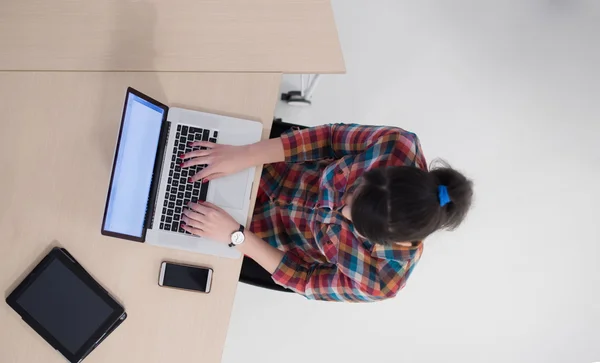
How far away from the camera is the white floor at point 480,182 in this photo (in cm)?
183

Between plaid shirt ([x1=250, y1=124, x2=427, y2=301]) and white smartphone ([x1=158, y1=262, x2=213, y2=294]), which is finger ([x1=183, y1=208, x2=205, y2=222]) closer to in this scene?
white smartphone ([x1=158, y1=262, x2=213, y2=294])

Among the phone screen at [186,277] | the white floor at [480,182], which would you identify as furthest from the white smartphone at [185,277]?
the white floor at [480,182]

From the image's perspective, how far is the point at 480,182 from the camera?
1931 millimetres

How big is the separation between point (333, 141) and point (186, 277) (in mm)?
503

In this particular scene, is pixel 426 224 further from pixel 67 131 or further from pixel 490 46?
pixel 490 46

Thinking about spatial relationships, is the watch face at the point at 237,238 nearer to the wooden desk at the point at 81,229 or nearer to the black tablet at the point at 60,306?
the wooden desk at the point at 81,229

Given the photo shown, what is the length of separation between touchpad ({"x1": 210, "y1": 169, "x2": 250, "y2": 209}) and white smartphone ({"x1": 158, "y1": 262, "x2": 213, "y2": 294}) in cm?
17

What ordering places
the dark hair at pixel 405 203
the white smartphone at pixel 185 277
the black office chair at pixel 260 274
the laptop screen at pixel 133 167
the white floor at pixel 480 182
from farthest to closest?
1. the white floor at pixel 480 182
2. the black office chair at pixel 260 274
3. the white smartphone at pixel 185 277
4. the laptop screen at pixel 133 167
5. the dark hair at pixel 405 203

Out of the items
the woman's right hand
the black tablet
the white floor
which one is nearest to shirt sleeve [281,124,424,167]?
the woman's right hand

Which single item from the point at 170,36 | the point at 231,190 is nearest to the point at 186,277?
the point at 231,190

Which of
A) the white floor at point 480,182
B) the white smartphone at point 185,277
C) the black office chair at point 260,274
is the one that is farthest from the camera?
the white floor at point 480,182

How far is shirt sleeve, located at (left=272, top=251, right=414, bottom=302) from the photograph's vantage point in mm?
1048

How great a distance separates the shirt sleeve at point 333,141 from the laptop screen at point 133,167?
32 cm

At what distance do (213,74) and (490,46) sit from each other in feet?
4.52
